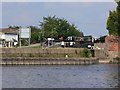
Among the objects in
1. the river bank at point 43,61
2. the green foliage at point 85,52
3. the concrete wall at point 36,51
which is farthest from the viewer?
the green foliage at point 85,52

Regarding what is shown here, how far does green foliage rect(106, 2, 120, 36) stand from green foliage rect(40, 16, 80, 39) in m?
23.7

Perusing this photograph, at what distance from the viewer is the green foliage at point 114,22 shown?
64.1 meters

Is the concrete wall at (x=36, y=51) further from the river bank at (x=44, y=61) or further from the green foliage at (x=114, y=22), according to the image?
the green foliage at (x=114, y=22)

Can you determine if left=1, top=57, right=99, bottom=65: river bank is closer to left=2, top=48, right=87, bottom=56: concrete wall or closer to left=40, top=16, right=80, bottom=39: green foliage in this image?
left=2, top=48, right=87, bottom=56: concrete wall

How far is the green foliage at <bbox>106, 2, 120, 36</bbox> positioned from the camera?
64.1 metres

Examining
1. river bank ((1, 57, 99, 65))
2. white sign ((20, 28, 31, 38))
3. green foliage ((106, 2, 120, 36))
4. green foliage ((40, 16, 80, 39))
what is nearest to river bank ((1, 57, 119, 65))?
river bank ((1, 57, 99, 65))

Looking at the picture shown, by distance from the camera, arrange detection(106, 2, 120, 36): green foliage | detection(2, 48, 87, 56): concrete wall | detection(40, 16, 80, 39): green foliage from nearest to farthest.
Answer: detection(2, 48, 87, 56): concrete wall → detection(106, 2, 120, 36): green foliage → detection(40, 16, 80, 39): green foliage

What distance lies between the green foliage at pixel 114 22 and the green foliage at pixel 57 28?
23685mm

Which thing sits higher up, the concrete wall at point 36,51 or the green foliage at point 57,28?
the green foliage at point 57,28

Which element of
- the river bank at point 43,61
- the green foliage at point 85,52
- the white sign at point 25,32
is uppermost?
the white sign at point 25,32

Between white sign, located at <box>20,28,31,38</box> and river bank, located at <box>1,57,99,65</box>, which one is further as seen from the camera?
white sign, located at <box>20,28,31,38</box>

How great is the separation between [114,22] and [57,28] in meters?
33.7

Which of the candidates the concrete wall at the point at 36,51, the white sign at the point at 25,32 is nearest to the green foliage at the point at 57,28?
the white sign at the point at 25,32

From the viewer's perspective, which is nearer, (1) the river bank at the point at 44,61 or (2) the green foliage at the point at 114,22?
(1) the river bank at the point at 44,61
